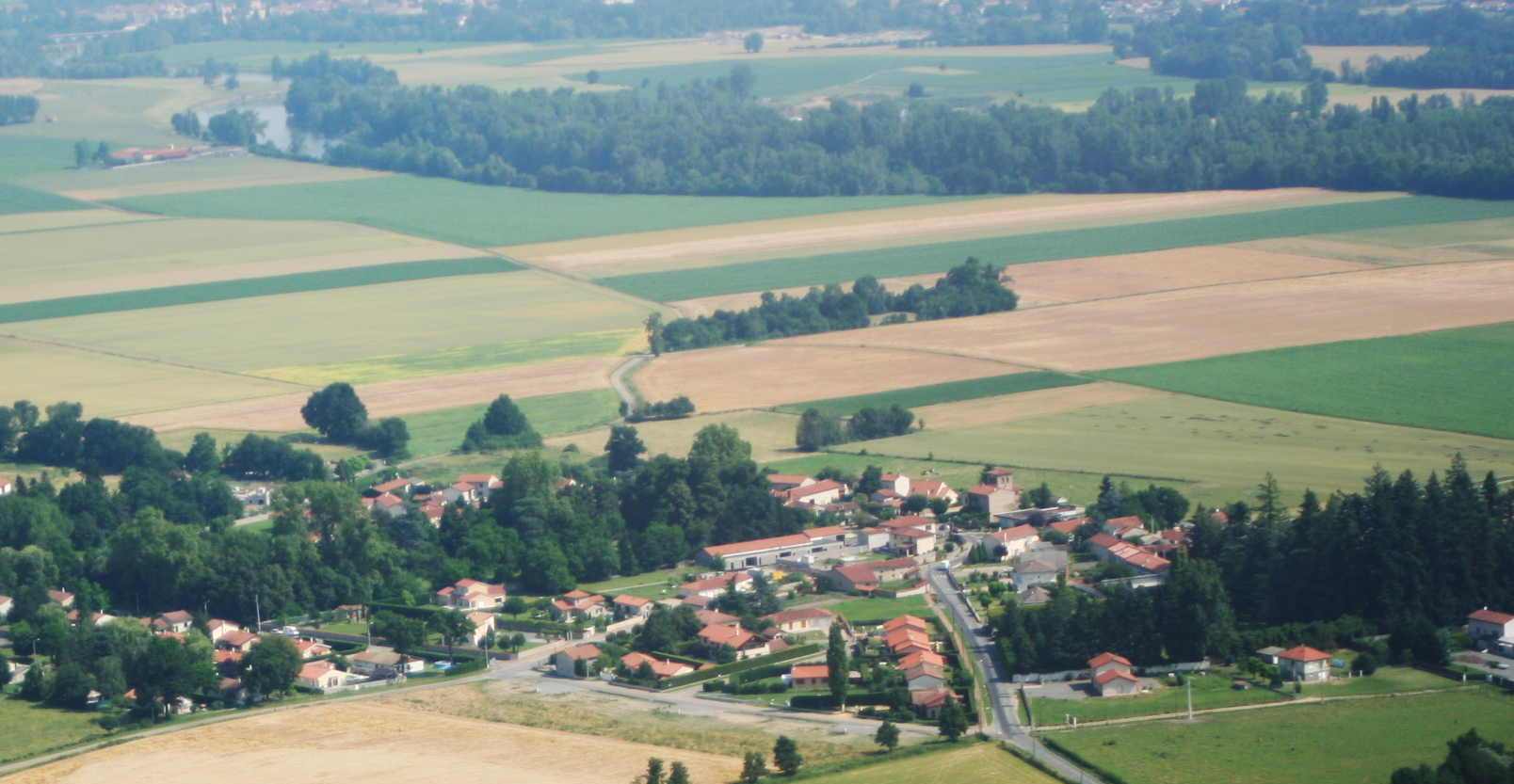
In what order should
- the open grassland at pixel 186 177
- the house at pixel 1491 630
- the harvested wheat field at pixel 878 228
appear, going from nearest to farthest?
the house at pixel 1491 630
the harvested wheat field at pixel 878 228
the open grassland at pixel 186 177

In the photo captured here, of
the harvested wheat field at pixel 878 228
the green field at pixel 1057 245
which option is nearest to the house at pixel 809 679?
the green field at pixel 1057 245

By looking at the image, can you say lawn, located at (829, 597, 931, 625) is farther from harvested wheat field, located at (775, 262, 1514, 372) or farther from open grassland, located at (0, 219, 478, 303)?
open grassland, located at (0, 219, 478, 303)

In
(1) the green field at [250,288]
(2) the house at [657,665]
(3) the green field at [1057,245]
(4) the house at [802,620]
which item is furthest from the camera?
(3) the green field at [1057,245]

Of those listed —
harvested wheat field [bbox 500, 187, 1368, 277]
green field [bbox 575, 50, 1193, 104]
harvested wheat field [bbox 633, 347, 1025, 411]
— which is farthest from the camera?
green field [bbox 575, 50, 1193, 104]

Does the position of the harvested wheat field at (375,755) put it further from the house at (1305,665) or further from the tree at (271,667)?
the house at (1305,665)

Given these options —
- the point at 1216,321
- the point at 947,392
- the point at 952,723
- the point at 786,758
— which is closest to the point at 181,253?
the point at 947,392

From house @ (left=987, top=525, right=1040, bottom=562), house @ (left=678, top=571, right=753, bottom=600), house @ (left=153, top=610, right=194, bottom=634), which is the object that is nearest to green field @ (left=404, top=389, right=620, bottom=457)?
house @ (left=153, top=610, right=194, bottom=634)
